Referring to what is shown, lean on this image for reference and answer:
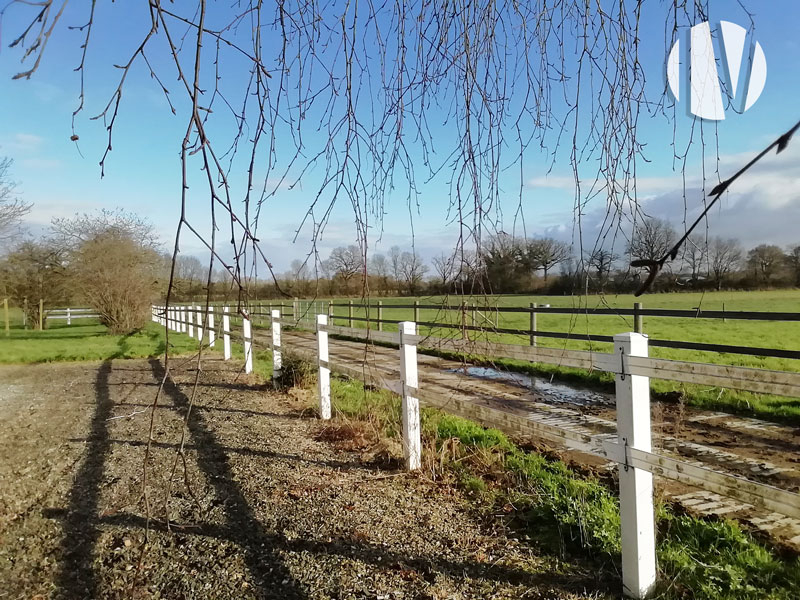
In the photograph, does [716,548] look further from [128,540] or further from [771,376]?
[128,540]

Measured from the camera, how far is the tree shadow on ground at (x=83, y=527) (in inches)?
101

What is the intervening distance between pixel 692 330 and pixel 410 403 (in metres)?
13.3

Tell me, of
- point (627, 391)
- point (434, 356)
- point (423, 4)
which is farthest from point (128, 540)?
point (434, 356)

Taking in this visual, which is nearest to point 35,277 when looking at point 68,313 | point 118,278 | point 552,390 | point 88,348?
point 68,313

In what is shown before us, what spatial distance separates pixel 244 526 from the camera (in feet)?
10.3

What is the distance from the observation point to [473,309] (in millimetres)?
1801

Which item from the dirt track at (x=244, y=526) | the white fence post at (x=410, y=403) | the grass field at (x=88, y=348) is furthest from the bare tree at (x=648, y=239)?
the grass field at (x=88, y=348)

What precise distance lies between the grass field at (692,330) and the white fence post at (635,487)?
0.25 metres

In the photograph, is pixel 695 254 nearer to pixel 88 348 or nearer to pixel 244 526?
pixel 244 526

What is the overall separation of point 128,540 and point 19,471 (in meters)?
1.98

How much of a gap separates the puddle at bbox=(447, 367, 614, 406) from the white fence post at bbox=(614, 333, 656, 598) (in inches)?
158

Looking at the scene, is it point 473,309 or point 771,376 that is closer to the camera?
point 473,309

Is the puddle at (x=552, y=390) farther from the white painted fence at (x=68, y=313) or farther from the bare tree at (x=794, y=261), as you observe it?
the white painted fence at (x=68, y=313)

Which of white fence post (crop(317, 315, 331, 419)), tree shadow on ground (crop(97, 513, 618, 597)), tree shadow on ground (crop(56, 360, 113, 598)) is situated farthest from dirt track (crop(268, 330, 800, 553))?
tree shadow on ground (crop(56, 360, 113, 598))
